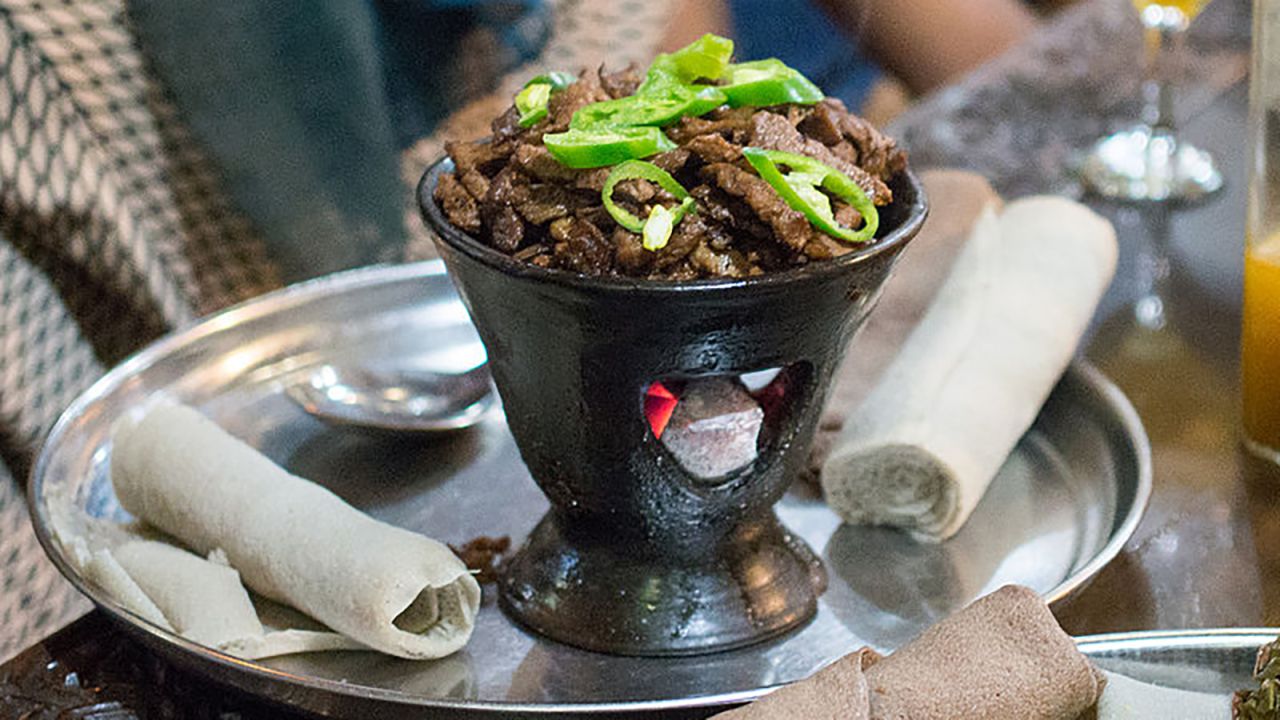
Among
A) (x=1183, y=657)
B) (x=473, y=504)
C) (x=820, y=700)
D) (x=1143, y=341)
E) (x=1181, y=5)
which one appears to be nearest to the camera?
(x=820, y=700)

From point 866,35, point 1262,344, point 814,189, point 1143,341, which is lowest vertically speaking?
point 866,35

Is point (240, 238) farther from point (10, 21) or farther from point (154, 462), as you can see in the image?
point (154, 462)

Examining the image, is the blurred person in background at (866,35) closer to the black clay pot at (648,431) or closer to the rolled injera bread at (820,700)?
the black clay pot at (648,431)

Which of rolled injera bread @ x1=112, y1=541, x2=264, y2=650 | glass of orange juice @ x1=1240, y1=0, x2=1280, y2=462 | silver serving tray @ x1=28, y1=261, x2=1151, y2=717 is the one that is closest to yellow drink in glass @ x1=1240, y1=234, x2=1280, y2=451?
glass of orange juice @ x1=1240, y1=0, x2=1280, y2=462

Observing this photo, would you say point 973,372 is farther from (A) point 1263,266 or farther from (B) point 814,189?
(B) point 814,189

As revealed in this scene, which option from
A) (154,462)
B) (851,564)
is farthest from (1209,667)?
(154,462)

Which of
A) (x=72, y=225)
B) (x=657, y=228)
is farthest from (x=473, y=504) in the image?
(x=72, y=225)
